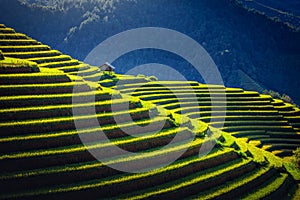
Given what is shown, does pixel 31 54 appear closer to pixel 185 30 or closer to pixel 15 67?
pixel 15 67

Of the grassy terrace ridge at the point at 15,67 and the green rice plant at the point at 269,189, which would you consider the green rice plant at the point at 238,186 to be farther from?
the grassy terrace ridge at the point at 15,67

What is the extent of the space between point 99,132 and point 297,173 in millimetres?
23009

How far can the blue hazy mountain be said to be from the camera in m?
138

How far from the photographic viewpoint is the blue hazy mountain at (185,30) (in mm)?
137625

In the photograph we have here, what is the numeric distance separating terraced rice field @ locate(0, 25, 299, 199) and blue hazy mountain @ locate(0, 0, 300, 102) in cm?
9785

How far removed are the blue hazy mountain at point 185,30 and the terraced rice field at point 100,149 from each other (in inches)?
3852

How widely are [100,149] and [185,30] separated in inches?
5276

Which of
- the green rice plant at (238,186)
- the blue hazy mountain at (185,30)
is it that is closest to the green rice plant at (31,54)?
the green rice plant at (238,186)

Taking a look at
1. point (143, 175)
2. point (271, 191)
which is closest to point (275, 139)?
point (271, 191)

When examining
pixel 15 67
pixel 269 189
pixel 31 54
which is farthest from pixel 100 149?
pixel 31 54

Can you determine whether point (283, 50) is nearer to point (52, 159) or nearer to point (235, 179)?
point (235, 179)

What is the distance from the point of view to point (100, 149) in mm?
24891

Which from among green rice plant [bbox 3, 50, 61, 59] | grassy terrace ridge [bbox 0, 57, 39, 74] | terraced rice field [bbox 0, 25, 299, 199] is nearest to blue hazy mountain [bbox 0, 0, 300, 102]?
green rice plant [bbox 3, 50, 61, 59]

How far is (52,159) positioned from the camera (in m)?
22.8
